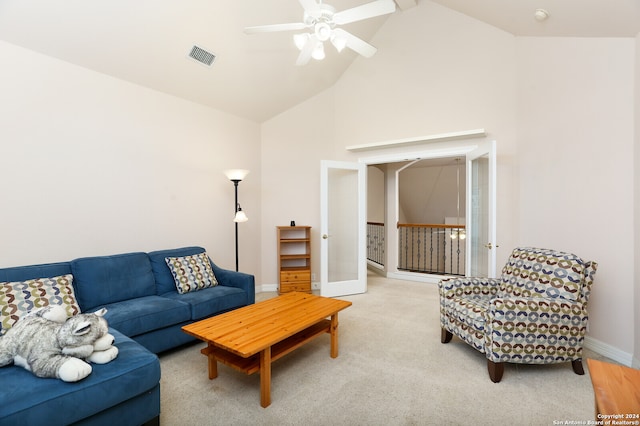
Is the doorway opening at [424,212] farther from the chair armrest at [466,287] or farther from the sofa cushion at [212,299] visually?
the sofa cushion at [212,299]

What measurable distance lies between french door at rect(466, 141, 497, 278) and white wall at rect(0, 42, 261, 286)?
3.38 meters

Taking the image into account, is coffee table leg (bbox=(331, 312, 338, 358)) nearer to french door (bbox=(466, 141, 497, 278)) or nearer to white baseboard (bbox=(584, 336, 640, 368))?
french door (bbox=(466, 141, 497, 278))

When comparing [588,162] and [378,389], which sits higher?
[588,162]

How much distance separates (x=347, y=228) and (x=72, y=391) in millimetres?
3980

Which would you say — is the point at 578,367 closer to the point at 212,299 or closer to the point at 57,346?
the point at 212,299

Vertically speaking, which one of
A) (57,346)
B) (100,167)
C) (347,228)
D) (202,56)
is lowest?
(57,346)

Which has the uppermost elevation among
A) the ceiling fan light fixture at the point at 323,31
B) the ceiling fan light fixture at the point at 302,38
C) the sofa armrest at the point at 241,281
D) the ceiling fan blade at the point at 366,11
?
the ceiling fan blade at the point at 366,11

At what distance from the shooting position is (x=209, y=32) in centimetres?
339

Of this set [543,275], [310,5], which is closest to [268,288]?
[543,275]

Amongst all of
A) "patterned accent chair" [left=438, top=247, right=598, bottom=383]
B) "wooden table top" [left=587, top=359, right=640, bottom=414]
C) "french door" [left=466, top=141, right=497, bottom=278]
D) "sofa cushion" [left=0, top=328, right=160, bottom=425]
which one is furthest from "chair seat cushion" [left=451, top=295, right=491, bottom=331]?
"sofa cushion" [left=0, top=328, right=160, bottom=425]

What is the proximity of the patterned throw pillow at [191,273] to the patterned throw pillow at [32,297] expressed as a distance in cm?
89

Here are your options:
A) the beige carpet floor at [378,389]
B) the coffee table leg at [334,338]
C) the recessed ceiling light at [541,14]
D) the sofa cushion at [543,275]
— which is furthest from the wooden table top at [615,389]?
the recessed ceiling light at [541,14]

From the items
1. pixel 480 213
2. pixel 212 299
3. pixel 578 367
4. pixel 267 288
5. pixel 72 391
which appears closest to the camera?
pixel 72 391

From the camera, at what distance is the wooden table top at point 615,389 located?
1066 millimetres
